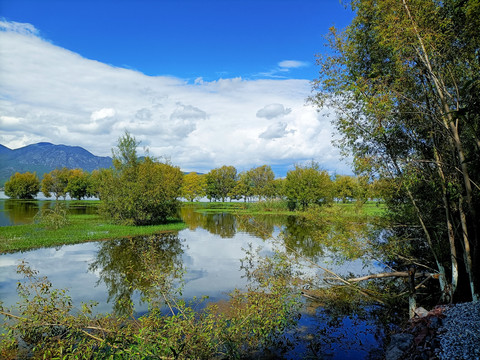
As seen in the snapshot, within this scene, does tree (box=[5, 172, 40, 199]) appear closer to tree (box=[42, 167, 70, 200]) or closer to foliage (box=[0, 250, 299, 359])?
tree (box=[42, 167, 70, 200])

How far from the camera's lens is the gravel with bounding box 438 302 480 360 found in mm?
5289

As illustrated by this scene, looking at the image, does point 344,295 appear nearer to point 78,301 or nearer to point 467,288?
point 467,288

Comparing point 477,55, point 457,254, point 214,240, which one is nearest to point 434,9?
point 477,55

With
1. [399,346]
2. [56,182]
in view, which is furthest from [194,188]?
[399,346]

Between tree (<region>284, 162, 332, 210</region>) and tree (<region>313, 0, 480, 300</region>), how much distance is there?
4489 cm

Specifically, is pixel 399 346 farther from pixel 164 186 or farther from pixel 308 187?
pixel 308 187

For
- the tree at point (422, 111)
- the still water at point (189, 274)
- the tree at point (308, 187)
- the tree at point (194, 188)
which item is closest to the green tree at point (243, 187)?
the tree at point (194, 188)

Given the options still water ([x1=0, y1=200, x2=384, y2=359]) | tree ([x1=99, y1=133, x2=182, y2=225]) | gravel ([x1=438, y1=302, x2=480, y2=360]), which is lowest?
still water ([x1=0, y1=200, x2=384, y2=359])

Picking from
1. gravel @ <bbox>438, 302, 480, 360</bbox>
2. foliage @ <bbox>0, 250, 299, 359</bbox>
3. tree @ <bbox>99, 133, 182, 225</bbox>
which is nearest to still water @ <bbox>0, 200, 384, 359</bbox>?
foliage @ <bbox>0, 250, 299, 359</bbox>

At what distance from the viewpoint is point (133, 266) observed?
38.5 ft

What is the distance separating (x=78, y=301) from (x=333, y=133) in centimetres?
1272

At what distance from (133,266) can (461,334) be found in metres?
10.6

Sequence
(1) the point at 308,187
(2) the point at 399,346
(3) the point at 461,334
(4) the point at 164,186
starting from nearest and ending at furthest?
(3) the point at 461,334 < (2) the point at 399,346 < (4) the point at 164,186 < (1) the point at 308,187

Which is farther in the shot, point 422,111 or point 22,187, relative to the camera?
point 22,187
